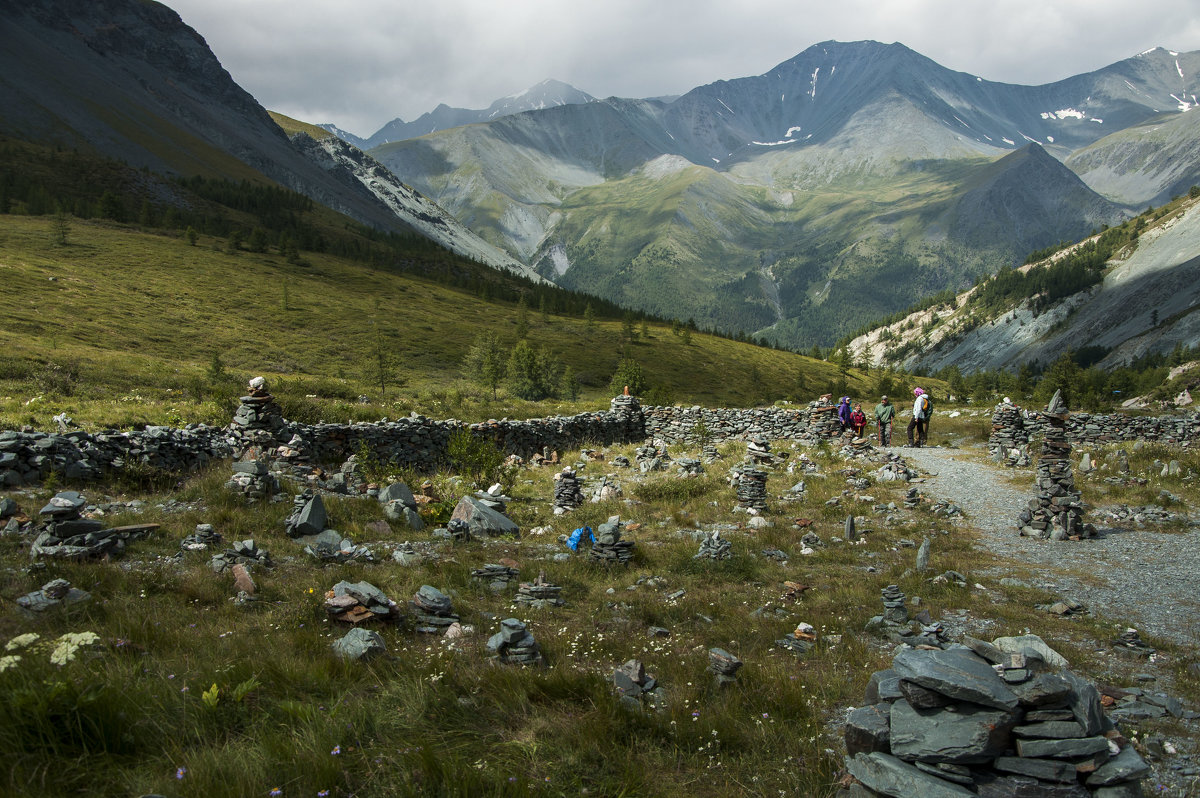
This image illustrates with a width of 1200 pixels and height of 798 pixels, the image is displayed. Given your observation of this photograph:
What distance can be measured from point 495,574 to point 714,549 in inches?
179

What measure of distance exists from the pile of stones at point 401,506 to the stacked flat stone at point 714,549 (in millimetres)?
6207

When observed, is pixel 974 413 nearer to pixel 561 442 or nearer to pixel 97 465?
pixel 561 442

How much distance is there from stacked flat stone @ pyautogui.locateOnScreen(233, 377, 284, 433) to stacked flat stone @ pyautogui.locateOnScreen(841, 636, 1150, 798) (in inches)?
667

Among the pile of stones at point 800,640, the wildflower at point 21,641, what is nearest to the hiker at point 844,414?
the pile of stones at point 800,640

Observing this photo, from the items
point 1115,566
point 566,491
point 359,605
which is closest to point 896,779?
point 359,605

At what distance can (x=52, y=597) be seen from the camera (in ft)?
21.0

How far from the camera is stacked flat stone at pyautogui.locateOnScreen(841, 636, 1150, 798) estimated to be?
3920 millimetres

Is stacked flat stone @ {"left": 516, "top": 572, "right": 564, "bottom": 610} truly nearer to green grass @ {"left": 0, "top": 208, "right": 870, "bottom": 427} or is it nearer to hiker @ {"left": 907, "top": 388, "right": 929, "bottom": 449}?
green grass @ {"left": 0, "top": 208, "right": 870, "bottom": 427}

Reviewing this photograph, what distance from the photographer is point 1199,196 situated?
198 meters

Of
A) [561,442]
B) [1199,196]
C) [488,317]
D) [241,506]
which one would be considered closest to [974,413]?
[561,442]

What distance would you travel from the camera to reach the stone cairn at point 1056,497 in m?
13.5

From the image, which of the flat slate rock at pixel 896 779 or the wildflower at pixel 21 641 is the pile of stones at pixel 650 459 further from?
the wildflower at pixel 21 641

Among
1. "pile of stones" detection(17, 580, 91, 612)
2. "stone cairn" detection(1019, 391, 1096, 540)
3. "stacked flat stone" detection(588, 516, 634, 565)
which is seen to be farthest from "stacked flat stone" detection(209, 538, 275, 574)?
"stone cairn" detection(1019, 391, 1096, 540)

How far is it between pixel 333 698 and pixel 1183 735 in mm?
7898
